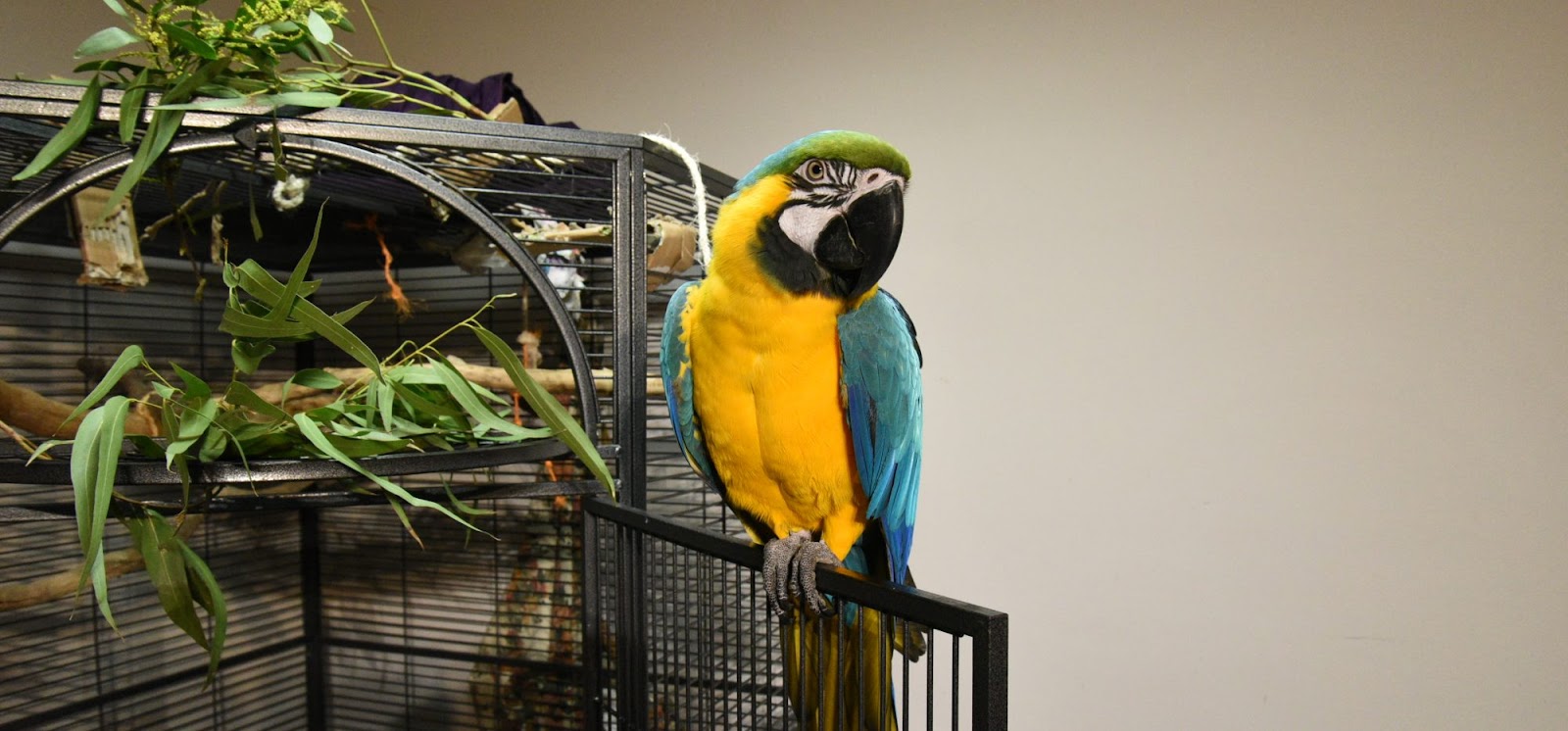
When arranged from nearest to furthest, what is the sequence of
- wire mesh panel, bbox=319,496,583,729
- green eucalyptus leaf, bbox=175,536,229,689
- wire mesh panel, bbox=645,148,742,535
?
green eucalyptus leaf, bbox=175,536,229,689, wire mesh panel, bbox=645,148,742,535, wire mesh panel, bbox=319,496,583,729

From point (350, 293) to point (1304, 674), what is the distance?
1842 mm

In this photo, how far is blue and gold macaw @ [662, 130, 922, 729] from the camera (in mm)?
788

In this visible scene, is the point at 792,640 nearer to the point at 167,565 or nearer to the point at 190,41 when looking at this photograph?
the point at 167,565

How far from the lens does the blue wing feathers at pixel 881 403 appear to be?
821mm

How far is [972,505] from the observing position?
1.50 metres

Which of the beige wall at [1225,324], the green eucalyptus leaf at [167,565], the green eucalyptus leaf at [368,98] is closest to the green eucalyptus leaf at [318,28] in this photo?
the green eucalyptus leaf at [368,98]

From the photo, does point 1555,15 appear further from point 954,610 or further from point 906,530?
point 954,610

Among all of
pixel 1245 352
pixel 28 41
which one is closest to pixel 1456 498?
pixel 1245 352

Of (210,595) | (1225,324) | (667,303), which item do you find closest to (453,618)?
(667,303)

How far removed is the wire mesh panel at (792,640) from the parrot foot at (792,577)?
2 centimetres

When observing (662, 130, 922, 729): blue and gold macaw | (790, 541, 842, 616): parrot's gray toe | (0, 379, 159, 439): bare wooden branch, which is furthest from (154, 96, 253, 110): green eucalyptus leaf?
(790, 541, 842, 616): parrot's gray toe

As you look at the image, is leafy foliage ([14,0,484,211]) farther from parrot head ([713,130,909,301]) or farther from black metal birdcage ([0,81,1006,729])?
parrot head ([713,130,909,301])

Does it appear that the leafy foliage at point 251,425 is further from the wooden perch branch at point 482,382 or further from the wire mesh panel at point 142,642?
the wire mesh panel at point 142,642

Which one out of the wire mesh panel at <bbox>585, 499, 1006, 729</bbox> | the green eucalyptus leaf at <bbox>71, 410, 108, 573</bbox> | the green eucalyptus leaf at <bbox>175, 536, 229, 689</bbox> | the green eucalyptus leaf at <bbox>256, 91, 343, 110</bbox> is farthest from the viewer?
the green eucalyptus leaf at <bbox>256, 91, 343, 110</bbox>
